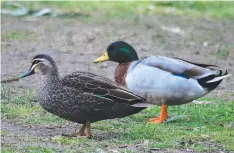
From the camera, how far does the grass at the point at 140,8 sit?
20.6m

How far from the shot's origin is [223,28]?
19016mm

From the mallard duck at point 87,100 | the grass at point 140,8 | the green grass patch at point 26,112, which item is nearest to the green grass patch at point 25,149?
the mallard duck at point 87,100

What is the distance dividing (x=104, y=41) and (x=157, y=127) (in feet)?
23.7

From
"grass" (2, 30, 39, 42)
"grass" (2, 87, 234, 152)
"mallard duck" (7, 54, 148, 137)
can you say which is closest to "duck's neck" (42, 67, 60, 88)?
"mallard duck" (7, 54, 148, 137)

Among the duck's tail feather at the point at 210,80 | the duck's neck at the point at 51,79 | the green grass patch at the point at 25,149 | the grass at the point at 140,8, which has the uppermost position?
the grass at the point at 140,8

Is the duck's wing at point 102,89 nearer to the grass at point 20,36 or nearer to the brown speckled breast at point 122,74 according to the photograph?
the brown speckled breast at point 122,74

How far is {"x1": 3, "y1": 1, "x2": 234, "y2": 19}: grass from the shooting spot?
20.6 metres

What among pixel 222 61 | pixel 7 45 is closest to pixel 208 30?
pixel 222 61

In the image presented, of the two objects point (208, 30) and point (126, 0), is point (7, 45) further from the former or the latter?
point (126, 0)

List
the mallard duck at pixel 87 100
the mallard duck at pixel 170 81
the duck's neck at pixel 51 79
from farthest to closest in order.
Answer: the mallard duck at pixel 170 81 < the duck's neck at pixel 51 79 < the mallard duck at pixel 87 100

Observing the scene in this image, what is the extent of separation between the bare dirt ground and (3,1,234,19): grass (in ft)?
3.02

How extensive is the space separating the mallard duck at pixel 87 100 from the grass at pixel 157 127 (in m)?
0.24

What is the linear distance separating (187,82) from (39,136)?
2.12 metres

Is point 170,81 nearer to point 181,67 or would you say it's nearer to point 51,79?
point 181,67
